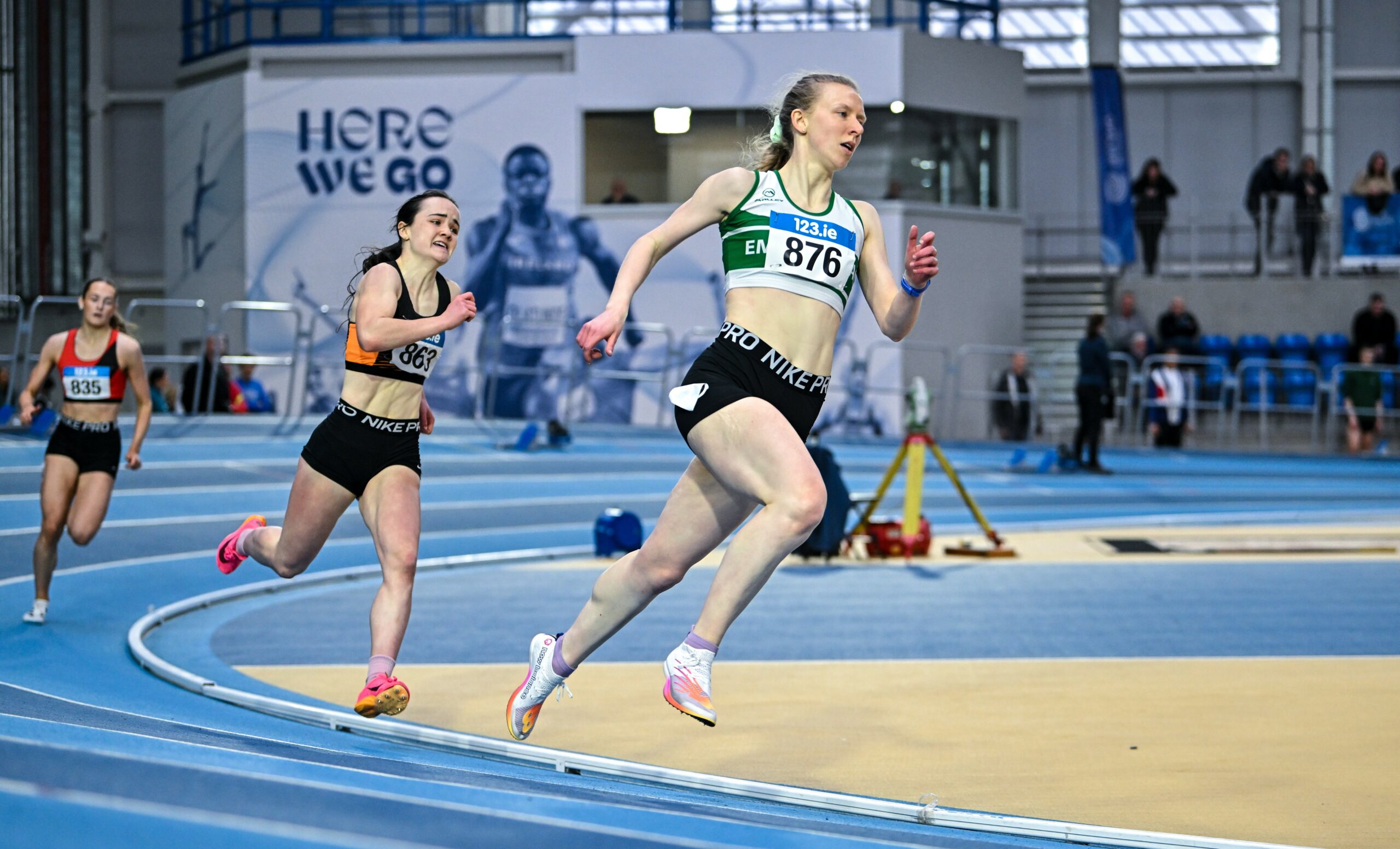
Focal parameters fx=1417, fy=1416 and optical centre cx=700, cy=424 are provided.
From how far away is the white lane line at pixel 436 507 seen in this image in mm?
10672

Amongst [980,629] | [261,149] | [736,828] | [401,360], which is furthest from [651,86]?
[736,828]

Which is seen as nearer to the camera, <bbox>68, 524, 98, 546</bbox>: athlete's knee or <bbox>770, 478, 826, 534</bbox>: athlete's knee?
<bbox>770, 478, 826, 534</bbox>: athlete's knee

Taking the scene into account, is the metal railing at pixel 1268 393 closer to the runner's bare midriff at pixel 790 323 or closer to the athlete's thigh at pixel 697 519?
the runner's bare midriff at pixel 790 323

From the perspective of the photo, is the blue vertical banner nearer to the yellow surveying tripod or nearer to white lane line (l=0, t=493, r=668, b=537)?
white lane line (l=0, t=493, r=668, b=537)

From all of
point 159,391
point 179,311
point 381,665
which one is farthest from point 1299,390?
point 381,665

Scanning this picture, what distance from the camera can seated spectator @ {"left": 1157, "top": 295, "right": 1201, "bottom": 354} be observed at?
70.6 feet

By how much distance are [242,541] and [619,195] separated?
17.1m

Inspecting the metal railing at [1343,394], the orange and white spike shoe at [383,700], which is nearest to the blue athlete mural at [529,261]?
the metal railing at [1343,394]

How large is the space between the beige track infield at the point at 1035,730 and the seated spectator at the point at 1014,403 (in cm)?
1376

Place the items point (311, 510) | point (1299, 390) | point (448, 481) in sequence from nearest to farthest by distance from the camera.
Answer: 1. point (311, 510)
2. point (448, 481)
3. point (1299, 390)

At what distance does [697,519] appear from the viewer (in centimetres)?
416

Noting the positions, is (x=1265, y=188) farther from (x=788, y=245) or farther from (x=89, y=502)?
(x=788, y=245)

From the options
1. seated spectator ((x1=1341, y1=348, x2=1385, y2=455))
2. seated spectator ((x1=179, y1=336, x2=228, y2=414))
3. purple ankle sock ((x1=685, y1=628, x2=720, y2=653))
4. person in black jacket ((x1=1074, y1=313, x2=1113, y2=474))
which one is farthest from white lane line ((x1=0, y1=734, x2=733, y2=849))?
seated spectator ((x1=1341, y1=348, x2=1385, y2=455))

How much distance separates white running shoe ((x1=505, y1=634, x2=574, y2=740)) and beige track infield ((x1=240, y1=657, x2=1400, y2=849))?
46 centimetres
